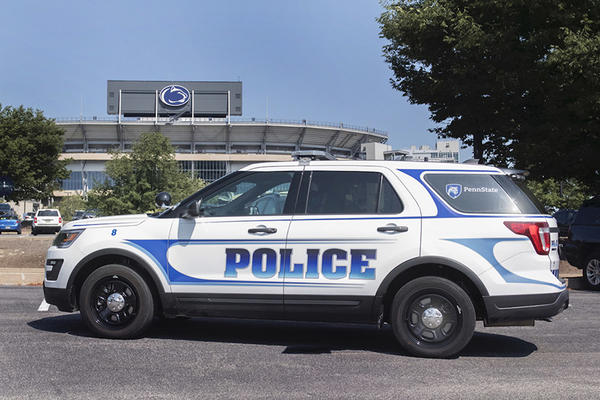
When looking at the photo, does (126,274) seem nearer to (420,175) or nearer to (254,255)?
(254,255)

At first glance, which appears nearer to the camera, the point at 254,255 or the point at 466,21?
the point at 254,255

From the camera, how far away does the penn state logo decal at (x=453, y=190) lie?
598 centimetres

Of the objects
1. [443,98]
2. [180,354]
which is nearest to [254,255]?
[180,354]

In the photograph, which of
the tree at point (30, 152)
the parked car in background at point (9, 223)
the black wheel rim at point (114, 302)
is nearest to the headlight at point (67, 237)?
the black wheel rim at point (114, 302)

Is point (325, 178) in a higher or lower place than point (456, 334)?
higher

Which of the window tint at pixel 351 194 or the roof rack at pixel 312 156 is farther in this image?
the roof rack at pixel 312 156

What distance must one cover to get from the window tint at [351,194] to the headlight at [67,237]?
7.67 feet

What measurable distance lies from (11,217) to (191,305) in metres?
35.8

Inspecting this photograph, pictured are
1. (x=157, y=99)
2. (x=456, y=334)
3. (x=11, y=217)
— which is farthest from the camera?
(x=157, y=99)

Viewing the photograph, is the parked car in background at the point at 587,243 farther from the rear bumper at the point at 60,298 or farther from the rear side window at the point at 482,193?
the rear bumper at the point at 60,298

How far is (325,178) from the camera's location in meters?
6.20

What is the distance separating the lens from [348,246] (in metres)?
5.90

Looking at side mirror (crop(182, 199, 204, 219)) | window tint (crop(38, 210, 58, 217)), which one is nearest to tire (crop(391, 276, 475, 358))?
side mirror (crop(182, 199, 204, 219))

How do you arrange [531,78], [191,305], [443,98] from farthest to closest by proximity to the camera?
[443,98] < [531,78] < [191,305]
